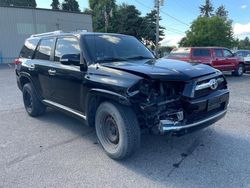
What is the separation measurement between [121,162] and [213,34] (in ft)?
157

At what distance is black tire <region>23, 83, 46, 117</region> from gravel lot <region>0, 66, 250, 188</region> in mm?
530

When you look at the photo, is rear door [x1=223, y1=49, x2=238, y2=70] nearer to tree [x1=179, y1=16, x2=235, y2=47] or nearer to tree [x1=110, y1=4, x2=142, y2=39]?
tree [x1=110, y1=4, x2=142, y2=39]

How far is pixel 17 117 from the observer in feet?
20.3

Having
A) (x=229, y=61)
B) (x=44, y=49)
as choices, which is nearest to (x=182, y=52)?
(x=229, y=61)

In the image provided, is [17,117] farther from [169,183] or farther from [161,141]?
[169,183]

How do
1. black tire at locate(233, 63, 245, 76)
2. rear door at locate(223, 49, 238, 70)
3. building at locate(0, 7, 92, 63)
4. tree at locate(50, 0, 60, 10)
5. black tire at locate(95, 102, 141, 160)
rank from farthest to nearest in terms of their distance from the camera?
tree at locate(50, 0, 60, 10) → building at locate(0, 7, 92, 63) → black tire at locate(233, 63, 245, 76) → rear door at locate(223, 49, 238, 70) → black tire at locate(95, 102, 141, 160)

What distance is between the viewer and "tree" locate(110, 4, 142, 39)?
47.3 m

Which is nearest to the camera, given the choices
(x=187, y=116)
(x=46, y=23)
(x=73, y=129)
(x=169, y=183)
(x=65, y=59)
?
(x=169, y=183)

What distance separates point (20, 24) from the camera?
2912cm

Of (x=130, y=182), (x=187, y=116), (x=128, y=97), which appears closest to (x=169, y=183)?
(x=130, y=182)

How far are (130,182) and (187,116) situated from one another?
3.84ft

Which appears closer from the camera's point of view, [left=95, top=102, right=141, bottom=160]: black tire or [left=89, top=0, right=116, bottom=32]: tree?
[left=95, top=102, right=141, bottom=160]: black tire

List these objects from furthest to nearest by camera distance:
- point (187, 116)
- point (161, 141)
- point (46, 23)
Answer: point (46, 23), point (161, 141), point (187, 116)

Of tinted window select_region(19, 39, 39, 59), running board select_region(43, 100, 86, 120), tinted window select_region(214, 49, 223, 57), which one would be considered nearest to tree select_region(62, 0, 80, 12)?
tinted window select_region(214, 49, 223, 57)
